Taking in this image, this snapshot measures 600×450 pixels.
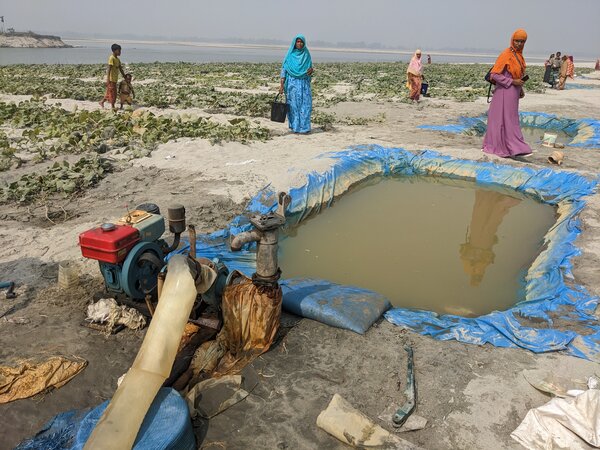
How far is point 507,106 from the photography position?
821cm

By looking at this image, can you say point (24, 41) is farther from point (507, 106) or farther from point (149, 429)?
point (149, 429)

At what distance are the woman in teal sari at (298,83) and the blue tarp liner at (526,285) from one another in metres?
2.46

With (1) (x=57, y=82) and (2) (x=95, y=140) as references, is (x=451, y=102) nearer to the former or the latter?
(2) (x=95, y=140)

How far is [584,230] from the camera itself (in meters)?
5.07

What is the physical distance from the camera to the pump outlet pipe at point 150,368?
2.07 metres

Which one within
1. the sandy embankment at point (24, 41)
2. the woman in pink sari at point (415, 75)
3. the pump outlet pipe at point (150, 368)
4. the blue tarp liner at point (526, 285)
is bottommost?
the blue tarp liner at point (526, 285)

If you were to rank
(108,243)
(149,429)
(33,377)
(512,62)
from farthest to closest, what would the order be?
1. (512,62)
2. (108,243)
3. (33,377)
4. (149,429)

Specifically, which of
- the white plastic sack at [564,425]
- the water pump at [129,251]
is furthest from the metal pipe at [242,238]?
the white plastic sack at [564,425]

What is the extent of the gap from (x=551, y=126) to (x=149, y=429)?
13.9m

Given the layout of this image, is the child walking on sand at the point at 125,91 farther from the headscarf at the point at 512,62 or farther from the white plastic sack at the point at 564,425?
the white plastic sack at the point at 564,425

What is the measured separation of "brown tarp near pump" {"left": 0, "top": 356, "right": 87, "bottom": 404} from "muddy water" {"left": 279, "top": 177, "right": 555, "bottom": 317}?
2.23 meters

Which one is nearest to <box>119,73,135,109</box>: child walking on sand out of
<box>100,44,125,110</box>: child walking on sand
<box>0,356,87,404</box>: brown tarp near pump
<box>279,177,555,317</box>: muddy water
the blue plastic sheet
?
Result: <box>100,44,125,110</box>: child walking on sand

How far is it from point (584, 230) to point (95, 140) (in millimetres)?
7988

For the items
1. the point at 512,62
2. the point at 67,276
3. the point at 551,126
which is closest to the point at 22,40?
the point at 551,126
